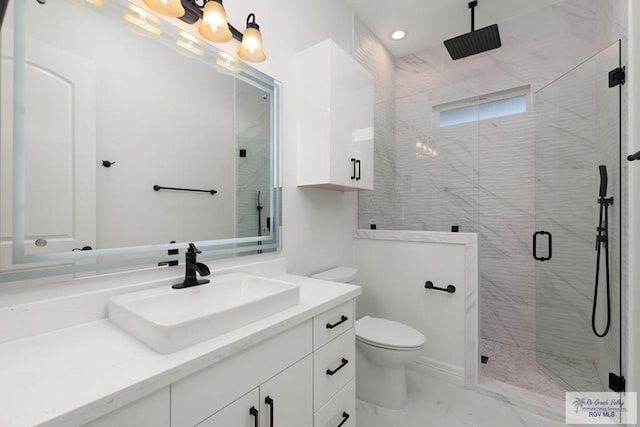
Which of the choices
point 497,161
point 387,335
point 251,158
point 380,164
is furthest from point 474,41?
point 387,335

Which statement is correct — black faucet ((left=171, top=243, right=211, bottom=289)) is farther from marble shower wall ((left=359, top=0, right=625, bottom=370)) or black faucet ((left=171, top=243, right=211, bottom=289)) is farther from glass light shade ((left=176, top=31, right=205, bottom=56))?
marble shower wall ((left=359, top=0, right=625, bottom=370))

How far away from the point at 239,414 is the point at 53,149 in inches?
39.2

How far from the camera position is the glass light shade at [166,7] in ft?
3.47

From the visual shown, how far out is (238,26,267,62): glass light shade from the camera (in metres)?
1.34

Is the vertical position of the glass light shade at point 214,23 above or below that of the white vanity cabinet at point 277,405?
above

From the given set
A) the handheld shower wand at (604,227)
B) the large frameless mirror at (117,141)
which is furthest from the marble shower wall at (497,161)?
the large frameless mirror at (117,141)

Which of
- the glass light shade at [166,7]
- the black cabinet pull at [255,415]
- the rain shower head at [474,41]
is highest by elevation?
the rain shower head at [474,41]

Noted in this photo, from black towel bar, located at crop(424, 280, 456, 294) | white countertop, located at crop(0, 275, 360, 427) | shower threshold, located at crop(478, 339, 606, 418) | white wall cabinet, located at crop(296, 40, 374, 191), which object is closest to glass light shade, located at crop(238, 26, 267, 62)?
white wall cabinet, located at crop(296, 40, 374, 191)

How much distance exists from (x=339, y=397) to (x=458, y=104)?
86.0 inches

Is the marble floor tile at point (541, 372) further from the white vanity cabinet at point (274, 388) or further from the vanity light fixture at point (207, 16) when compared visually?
the vanity light fixture at point (207, 16)

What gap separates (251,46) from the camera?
1352 millimetres

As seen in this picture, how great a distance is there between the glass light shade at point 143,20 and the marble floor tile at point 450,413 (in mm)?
2207

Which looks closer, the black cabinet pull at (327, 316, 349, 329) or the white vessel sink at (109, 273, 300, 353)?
the white vessel sink at (109, 273, 300, 353)

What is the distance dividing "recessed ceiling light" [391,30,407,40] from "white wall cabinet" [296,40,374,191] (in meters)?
1.22
